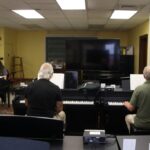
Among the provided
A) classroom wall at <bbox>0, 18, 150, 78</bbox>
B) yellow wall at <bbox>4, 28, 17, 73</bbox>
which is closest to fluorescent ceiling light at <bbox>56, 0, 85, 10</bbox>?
yellow wall at <bbox>4, 28, 17, 73</bbox>

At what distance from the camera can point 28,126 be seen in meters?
1.92

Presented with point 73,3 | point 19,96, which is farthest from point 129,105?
point 73,3

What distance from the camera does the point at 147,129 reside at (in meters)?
3.49

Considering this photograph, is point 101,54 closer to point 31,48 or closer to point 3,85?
point 3,85

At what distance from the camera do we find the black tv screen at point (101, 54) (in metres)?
7.98

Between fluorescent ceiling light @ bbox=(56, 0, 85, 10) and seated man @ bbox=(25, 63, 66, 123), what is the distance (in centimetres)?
256

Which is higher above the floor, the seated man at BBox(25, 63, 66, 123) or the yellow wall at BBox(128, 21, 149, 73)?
the yellow wall at BBox(128, 21, 149, 73)

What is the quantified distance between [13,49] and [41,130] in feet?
34.8

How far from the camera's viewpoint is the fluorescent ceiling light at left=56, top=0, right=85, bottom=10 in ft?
18.0

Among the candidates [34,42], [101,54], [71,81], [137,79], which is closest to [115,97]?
[137,79]

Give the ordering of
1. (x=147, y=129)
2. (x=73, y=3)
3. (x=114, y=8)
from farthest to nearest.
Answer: (x=114, y=8)
(x=73, y=3)
(x=147, y=129)

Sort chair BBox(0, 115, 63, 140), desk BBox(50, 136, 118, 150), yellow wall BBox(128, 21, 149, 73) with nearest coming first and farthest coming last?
chair BBox(0, 115, 63, 140) < desk BBox(50, 136, 118, 150) < yellow wall BBox(128, 21, 149, 73)

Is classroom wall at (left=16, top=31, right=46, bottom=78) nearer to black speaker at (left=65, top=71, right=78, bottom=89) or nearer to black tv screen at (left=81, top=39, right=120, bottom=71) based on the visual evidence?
black tv screen at (left=81, top=39, right=120, bottom=71)

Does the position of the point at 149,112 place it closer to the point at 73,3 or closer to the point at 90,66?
the point at 73,3
